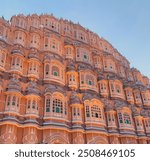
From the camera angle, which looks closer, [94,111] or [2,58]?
[2,58]

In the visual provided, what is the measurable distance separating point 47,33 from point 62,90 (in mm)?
8933

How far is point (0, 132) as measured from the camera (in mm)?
17469

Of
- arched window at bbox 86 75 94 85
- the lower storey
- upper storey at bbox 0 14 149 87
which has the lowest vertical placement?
the lower storey

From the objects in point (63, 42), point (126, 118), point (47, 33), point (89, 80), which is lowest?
point (126, 118)

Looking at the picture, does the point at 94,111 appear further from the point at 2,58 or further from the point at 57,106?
the point at 2,58

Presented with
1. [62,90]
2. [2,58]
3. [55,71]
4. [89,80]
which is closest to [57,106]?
[62,90]

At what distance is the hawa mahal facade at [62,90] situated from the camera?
18.9 m

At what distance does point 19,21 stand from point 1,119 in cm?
1408

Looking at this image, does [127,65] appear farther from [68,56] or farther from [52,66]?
[52,66]

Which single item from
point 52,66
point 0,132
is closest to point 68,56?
point 52,66

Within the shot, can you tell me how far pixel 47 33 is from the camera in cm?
2636

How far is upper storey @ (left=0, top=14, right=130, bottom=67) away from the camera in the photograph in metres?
24.4

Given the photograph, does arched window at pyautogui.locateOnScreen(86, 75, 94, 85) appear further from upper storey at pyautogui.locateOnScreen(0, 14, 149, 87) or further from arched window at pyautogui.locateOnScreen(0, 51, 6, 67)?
arched window at pyautogui.locateOnScreen(0, 51, 6, 67)

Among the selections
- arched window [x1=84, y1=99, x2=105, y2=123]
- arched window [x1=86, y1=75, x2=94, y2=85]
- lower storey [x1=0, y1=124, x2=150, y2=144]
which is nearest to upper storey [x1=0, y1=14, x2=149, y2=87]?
arched window [x1=86, y1=75, x2=94, y2=85]
